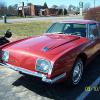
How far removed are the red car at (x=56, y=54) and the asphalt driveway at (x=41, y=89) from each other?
272 mm

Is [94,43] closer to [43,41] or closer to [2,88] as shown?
[43,41]

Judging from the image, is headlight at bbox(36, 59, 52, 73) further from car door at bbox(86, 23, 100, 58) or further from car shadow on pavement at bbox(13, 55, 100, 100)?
car door at bbox(86, 23, 100, 58)

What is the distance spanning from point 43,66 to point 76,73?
117cm

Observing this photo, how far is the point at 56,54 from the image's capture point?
17.4 feet

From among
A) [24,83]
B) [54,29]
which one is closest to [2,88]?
[24,83]

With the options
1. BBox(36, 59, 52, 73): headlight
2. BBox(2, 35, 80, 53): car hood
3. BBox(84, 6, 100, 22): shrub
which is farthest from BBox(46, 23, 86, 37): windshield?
BBox(84, 6, 100, 22): shrub

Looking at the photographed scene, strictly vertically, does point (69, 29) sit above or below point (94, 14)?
below

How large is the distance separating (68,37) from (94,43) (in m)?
0.90

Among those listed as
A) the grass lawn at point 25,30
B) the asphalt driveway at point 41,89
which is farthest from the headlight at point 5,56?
the grass lawn at point 25,30

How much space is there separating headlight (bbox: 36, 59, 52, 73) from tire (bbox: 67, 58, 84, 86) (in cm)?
71

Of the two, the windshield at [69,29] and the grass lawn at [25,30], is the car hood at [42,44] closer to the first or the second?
the windshield at [69,29]

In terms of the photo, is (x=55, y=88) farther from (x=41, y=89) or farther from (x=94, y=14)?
(x=94, y=14)

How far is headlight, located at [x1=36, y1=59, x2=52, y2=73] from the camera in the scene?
5.09 m

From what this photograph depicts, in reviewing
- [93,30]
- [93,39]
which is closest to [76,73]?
[93,39]
